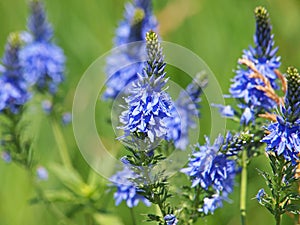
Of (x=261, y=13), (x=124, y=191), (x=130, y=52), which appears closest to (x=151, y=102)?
(x=124, y=191)

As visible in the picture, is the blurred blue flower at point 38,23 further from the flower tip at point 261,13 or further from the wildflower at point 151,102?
the wildflower at point 151,102

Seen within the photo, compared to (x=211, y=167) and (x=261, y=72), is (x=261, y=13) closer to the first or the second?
(x=261, y=72)

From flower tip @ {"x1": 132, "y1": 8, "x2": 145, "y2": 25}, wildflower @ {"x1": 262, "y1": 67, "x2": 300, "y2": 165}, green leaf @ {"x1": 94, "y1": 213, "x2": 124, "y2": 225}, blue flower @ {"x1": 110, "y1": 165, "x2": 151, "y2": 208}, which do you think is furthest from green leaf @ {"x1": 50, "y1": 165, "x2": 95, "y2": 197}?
wildflower @ {"x1": 262, "y1": 67, "x2": 300, "y2": 165}

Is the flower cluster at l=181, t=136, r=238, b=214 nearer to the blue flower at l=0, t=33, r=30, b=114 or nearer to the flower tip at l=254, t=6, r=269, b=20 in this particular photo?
the flower tip at l=254, t=6, r=269, b=20

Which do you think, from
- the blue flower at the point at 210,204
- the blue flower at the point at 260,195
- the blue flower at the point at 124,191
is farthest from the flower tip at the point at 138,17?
the blue flower at the point at 260,195

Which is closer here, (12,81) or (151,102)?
(151,102)
